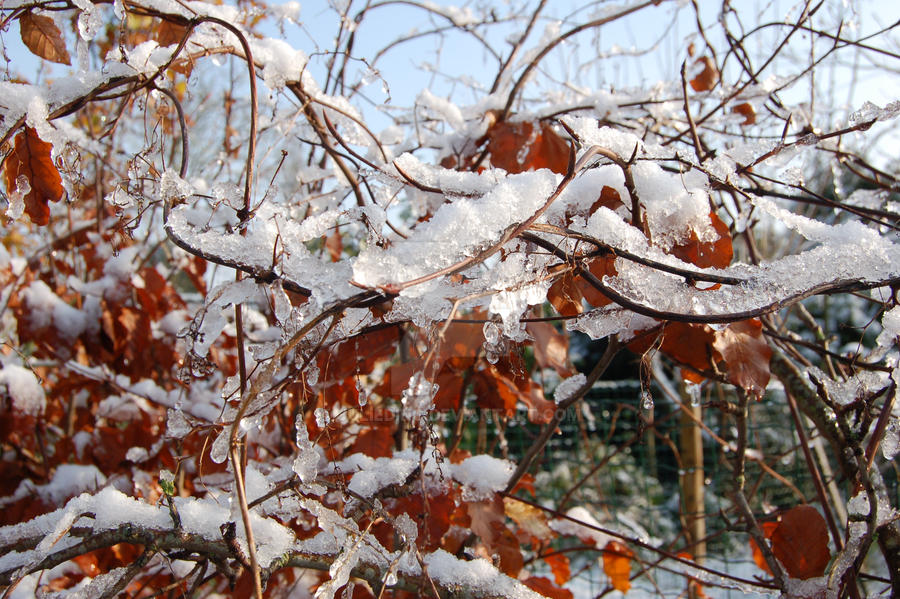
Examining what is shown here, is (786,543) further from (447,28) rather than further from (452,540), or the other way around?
(447,28)

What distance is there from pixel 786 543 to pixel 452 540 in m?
0.66

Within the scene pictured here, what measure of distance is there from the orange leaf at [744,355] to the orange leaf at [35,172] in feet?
3.69

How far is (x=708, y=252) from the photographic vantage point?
0.94 metres

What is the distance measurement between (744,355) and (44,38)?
130cm

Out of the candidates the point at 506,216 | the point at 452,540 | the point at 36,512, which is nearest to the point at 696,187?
the point at 506,216

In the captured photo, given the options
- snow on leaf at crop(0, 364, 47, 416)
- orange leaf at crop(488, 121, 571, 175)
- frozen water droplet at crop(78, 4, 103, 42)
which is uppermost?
frozen water droplet at crop(78, 4, 103, 42)

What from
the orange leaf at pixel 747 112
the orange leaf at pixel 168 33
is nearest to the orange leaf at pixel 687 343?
the orange leaf at pixel 747 112

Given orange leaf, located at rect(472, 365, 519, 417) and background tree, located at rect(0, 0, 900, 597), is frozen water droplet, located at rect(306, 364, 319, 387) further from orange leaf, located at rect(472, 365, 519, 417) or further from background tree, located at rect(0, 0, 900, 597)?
orange leaf, located at rect(472, 365, 519, 417)

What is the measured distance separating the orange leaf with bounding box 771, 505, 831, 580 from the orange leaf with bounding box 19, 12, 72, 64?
1.57 metres

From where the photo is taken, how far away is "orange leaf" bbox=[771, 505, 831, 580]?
109cm

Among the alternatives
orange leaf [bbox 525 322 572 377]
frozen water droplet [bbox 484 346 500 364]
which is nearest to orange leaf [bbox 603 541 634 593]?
orange leaf [bbox 525 322 572 377]

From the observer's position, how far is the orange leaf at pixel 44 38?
1.00 m

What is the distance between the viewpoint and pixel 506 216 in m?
0.72

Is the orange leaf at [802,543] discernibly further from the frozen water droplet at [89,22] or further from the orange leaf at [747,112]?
the frozen water droplet at [89,22]
